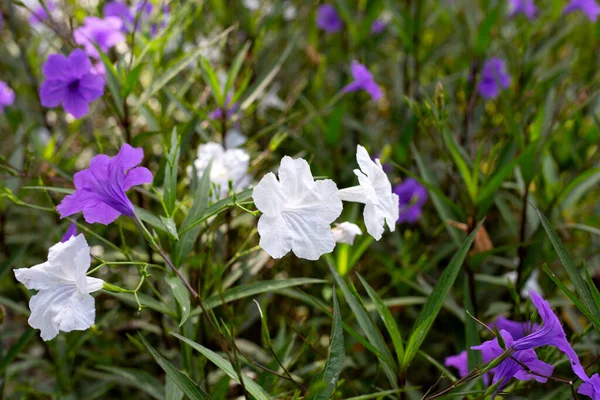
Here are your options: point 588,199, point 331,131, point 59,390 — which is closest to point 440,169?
point 331,131

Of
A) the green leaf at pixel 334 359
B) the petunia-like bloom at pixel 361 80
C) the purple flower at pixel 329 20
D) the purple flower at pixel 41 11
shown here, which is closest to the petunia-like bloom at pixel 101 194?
the green leaf at pixel 334 359

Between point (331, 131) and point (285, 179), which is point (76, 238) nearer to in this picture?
point (285, 179)

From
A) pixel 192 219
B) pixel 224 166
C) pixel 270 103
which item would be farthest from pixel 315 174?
pixel 192 219

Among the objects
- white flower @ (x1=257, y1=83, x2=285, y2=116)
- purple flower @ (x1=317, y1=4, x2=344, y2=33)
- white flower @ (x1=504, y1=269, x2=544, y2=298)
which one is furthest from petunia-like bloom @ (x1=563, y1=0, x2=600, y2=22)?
white flower @ (x1=257, y1=83, x2=285, y2=116)

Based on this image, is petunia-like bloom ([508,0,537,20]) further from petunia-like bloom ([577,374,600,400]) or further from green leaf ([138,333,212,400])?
green leaf ([138,333,212,400])

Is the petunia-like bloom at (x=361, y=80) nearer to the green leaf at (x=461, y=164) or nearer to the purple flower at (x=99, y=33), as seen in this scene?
the green leaf at (x=461, y=164)
